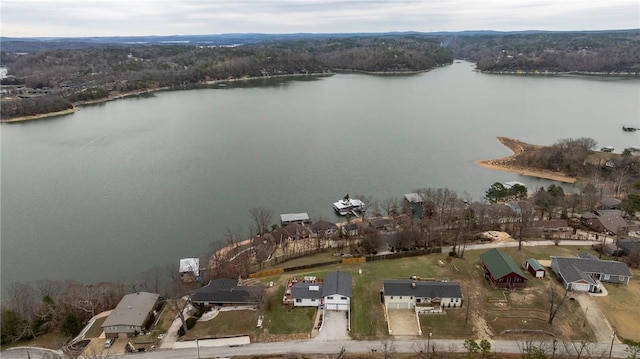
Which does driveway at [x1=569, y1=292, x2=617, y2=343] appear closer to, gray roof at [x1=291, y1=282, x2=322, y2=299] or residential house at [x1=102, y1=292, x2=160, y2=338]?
gray roof at [x1=291, y1=282, x2=322, y2=299]

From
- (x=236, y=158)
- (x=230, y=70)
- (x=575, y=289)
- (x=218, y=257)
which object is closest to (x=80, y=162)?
(x=236, y=158)

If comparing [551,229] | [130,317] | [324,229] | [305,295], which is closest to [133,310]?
[130,317]

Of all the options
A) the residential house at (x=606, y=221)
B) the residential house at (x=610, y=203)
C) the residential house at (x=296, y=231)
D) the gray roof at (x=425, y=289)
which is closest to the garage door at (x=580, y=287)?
the gray roof at (x=425, y=289)

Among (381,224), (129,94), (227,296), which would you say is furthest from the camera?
(129,94)

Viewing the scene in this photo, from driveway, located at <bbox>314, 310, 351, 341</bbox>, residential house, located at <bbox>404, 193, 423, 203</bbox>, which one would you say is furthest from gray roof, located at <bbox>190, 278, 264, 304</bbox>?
residential house, located at <bbox>404, 193, 423, 203</bbox>

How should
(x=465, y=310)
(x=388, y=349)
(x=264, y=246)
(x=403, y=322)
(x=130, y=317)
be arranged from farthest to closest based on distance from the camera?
(x=264, y=246)
(x=465, y=310)
(x=130, y=317)
(x=403, y=322)
(x=388, y=349)

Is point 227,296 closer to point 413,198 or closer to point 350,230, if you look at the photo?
point 350,230

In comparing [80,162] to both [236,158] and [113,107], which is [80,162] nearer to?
[236,158]
